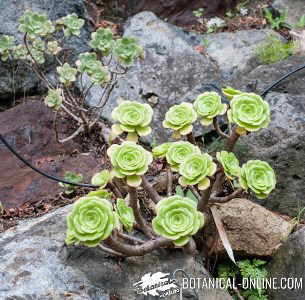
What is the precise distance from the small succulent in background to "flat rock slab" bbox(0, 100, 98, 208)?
0.28 ft

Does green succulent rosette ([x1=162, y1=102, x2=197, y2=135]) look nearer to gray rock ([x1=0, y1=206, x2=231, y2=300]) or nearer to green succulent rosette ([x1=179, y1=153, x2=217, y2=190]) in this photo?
→ green succulent rosette ([x1=179, y1=153, x2=217, y2=190])

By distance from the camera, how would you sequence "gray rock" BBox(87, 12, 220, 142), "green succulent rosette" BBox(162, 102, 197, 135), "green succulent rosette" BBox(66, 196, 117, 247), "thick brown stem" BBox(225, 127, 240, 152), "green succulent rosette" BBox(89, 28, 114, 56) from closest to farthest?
"green succulent rosette" BBox(66, 196, 117, 247) < "green succulent rosette" BBox(162, 102, 197, 135) < "thick brown stem" BBox(225, 127, 240, 152) < "green succulent rosette" BBox(89, 28, 114, 56) < "gray rock" BBox(87, 12, 220, 142)

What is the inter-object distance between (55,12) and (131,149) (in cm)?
323

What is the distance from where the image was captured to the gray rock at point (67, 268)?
2.48 metres

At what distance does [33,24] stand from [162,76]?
1395 mm

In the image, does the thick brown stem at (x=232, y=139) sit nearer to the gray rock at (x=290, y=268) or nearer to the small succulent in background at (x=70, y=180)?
the gray rock at (x=290, y=268)

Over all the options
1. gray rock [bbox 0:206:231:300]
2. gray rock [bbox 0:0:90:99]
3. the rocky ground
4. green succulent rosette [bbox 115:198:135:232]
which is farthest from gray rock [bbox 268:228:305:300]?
gray rock [bbox 0:0:90:99]

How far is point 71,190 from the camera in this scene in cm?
361

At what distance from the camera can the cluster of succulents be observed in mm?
2201

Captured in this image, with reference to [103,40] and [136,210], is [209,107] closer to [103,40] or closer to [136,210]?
[136,210]

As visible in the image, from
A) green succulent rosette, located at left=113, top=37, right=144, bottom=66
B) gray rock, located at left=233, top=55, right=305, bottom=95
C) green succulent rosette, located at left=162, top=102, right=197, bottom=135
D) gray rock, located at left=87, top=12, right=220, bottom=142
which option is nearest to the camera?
green succulent rosette, located at left=162, top=102, right=197, bottom=135

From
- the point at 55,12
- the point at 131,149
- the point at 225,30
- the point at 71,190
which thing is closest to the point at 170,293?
the point at 131,149

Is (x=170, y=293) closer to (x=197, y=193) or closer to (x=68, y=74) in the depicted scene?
(x=197, y=193)

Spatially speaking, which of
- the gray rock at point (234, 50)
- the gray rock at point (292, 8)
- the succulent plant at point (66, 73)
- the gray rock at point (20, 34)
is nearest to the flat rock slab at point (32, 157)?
the gray rock at point (20, 34)
